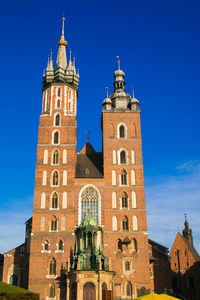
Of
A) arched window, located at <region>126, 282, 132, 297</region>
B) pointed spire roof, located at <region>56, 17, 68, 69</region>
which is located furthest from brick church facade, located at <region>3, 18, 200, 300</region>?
pointed spire roof, located at <region>56, 17, 68, 69</region>

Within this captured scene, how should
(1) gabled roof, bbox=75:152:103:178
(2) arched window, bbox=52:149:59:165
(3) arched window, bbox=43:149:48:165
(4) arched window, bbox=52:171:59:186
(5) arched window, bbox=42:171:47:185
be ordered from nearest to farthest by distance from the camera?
(5) arched window, bbox=42:171:47:185, (4) arched window, bbox=52:171:59:186, (1) gabled roof, bbox=75:152:103:178, (3) arched window, bbox=43:149:48:165, (2) arched window, bbox=52:149:59:165

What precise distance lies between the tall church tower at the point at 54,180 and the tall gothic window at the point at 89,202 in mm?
1210

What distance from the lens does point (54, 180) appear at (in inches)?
1608

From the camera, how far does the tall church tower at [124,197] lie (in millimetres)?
36500

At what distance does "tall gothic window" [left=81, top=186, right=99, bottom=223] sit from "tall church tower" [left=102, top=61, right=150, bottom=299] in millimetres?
1188

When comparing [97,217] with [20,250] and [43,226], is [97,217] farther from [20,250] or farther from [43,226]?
[20,250]

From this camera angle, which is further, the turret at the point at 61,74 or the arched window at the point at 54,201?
the turret at the point at 61,74

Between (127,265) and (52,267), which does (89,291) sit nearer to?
(52,267)

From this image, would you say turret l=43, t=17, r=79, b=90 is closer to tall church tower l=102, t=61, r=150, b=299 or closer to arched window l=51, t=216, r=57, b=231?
tall church tower l=102, t=61, r=150, b=299

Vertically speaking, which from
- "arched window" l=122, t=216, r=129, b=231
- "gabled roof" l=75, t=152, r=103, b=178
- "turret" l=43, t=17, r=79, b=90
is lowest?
"arched window" l=122, t=216, r=129, b=231

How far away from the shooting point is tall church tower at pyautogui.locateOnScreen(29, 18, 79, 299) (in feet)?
120

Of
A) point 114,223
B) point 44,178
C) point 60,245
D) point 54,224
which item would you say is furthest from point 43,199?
point 114,223

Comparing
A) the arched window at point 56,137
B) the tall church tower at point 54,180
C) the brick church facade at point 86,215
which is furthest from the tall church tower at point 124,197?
the arched window at point 56,137

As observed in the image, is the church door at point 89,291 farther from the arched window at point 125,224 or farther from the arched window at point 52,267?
the arched window at point 125,224
